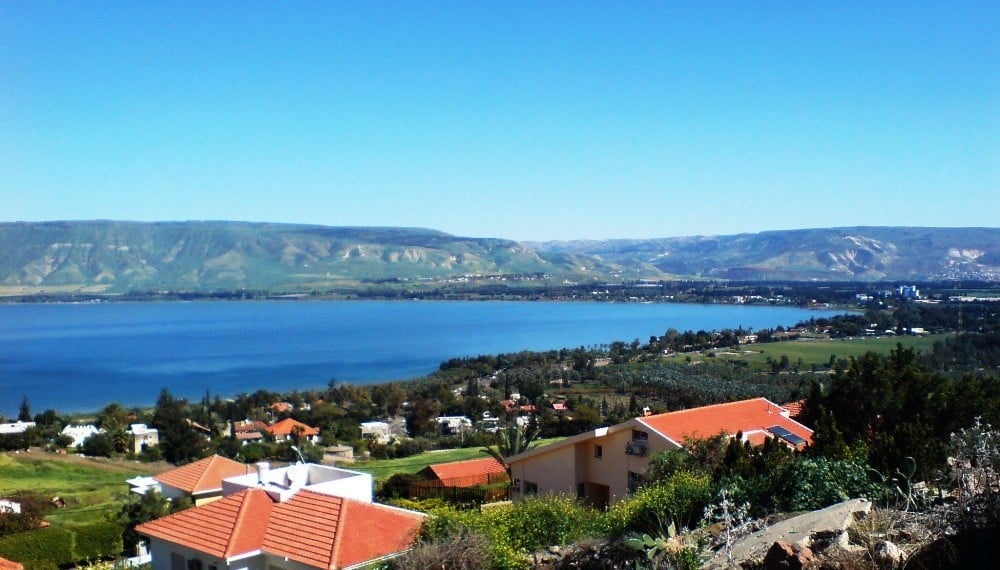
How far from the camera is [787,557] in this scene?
14.8 ft

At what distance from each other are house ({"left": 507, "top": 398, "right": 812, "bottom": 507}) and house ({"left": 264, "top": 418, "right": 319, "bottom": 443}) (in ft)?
113

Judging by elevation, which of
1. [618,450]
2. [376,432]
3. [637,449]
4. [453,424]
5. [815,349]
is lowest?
[376,432]

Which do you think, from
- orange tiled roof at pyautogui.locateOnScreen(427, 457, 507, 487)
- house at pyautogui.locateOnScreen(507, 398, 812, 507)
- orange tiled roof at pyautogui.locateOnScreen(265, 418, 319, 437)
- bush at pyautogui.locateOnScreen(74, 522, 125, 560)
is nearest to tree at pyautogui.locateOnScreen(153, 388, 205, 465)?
orange tiled roof at pyautogui.locateOnScreen(265, 418, 319, 437)

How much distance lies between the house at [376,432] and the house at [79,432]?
1539 centimetres

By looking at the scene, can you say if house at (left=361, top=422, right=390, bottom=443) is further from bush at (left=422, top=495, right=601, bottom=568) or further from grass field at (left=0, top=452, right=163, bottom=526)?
bush at (left=422, top=495, right=601, bottom=568)

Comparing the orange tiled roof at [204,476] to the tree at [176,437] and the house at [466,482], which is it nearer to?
the house at [466,482]

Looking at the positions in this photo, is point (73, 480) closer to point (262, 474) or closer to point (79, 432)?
point (79, 432)

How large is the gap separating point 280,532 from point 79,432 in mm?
44709

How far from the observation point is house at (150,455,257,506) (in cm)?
1841

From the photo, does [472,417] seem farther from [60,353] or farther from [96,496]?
[60,353]

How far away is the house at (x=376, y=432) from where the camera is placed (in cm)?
4891

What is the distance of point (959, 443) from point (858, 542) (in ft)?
5.82

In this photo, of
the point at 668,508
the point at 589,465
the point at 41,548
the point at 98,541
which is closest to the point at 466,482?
the point at 589,465

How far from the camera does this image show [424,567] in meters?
6.04
